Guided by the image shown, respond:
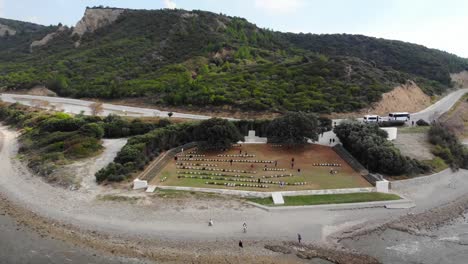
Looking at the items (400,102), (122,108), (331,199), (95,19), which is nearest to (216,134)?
(331,199)

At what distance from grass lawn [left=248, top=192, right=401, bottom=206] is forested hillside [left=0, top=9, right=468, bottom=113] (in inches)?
1051

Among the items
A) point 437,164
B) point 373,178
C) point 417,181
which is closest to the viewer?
point 373,178

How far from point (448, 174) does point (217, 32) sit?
83907mm

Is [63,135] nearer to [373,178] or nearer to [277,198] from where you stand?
[277,198]

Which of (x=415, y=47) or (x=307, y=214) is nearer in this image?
(x=307, y=214)

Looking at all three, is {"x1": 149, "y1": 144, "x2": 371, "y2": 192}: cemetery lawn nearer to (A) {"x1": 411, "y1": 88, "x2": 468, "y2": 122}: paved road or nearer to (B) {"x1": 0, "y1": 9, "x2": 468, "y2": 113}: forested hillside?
(B) {"x1": 0, "y1": 9, "x2": 468, "y2": 113}: forested hillside

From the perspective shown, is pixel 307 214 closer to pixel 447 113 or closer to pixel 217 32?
pixel 447 113

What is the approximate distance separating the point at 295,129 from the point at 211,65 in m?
49.1

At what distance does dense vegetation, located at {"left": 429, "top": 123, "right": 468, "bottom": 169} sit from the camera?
4341cm

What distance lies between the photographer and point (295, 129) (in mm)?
44312

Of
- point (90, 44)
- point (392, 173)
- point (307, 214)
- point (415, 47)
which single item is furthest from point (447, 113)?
point (90, 44)

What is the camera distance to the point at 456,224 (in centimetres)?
3064

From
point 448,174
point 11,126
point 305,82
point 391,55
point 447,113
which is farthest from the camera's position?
point 391,55

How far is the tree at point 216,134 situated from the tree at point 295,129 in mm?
4759
